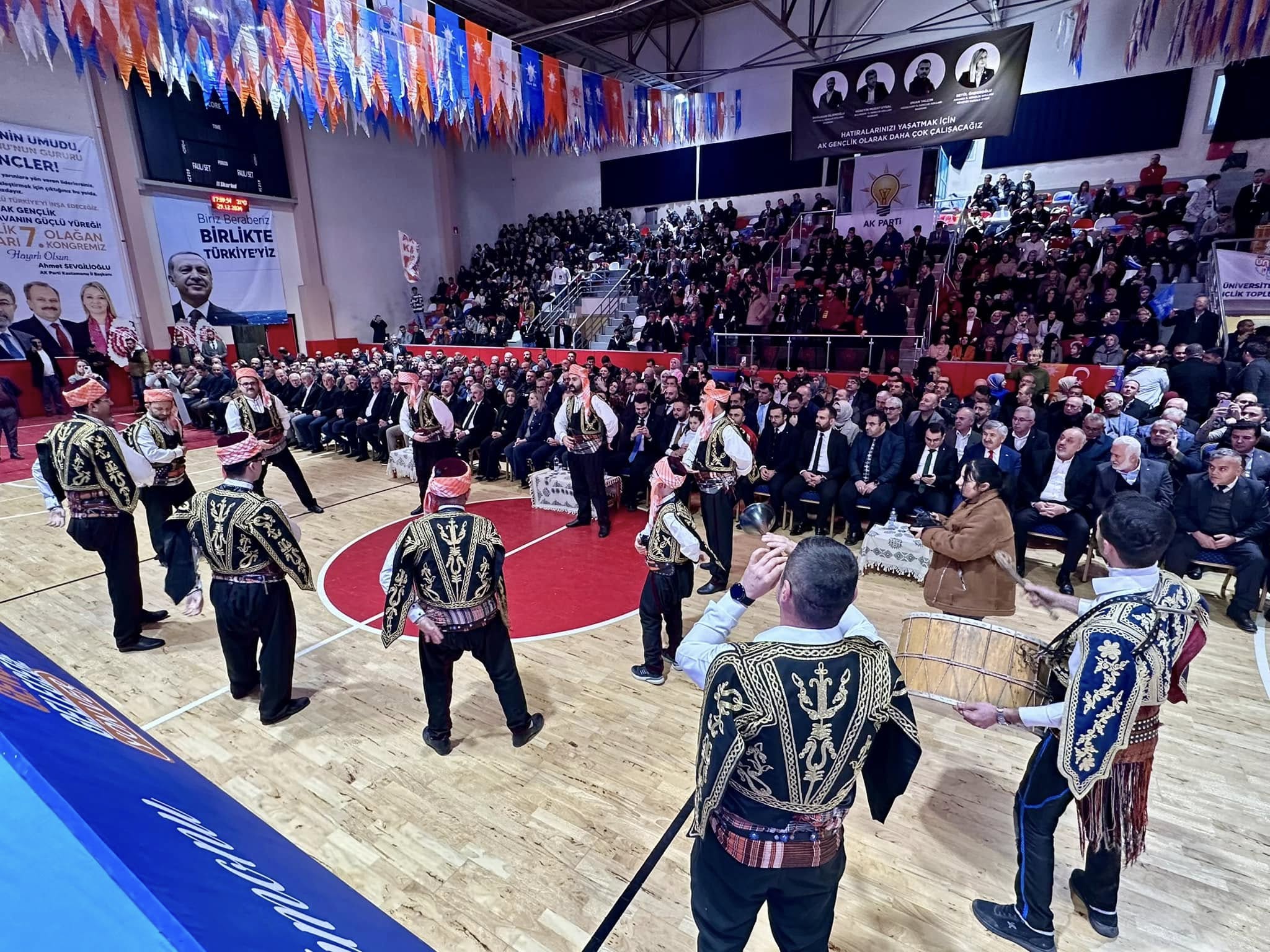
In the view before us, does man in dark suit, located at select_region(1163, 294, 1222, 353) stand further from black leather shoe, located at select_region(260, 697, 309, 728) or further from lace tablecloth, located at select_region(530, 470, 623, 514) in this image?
black leather shoe, located at select_region(260, 697, 309, 728)

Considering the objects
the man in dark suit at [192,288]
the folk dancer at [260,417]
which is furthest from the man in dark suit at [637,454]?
the man in dark suit at [192,288]

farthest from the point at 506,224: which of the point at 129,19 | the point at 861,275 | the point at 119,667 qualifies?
the point at 119,667

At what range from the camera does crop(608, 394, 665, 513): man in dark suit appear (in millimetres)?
7773

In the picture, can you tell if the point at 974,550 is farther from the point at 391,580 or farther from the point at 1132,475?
the point at 391,580

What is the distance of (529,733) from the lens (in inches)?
140

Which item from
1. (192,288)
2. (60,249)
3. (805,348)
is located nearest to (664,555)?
(805,348)

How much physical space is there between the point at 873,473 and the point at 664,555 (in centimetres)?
354

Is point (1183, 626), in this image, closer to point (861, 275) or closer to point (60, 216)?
point (861, 275)

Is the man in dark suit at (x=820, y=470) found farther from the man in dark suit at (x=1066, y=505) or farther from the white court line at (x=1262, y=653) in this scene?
the white court line at (x=1262, y=653)

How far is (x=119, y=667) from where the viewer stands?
4309 millimetres

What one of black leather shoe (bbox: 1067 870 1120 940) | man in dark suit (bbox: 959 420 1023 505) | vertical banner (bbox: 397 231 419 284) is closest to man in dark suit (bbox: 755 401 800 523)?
man in dark suit (bbox: 959 420 1023 505)

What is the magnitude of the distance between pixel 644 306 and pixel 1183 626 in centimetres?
1438

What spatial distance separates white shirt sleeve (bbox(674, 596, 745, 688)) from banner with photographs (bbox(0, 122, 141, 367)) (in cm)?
1855

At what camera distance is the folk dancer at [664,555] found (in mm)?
3881
